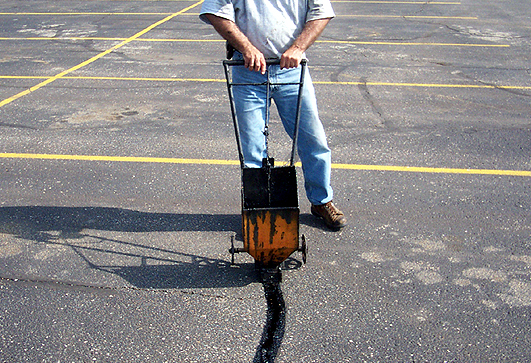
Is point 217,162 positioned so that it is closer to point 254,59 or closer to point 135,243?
point 135,243

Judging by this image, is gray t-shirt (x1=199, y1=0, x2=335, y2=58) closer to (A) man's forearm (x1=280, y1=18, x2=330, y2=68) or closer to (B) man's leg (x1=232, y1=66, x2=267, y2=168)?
(A) man's forearm (x1=280, y1=18, x2=330, y2=68)

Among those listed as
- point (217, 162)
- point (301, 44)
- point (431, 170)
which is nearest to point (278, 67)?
point (301, 44)

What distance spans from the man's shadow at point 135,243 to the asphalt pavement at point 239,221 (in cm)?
2

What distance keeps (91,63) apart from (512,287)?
7.70 meters

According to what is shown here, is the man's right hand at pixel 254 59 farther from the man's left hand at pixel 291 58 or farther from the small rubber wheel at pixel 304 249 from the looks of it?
the small rubber wheel at pixel 304 249

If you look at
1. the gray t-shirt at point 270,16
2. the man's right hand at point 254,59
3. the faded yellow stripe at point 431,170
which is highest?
the gray t-shirt at point 270,16

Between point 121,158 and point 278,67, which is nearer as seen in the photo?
point 278,67

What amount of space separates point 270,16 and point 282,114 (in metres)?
0.75

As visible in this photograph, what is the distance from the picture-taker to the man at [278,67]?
11.5ft

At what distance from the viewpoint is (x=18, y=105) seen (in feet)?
23.6

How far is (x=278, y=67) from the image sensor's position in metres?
3.79

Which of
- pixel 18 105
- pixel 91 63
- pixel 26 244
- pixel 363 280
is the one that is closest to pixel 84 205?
pixel 26 244

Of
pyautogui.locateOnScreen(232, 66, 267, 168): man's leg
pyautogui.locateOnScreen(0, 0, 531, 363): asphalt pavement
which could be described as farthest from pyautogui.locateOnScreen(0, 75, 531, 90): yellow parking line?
pyautogui.locateOnScreen(232, 66, 267, 168): man's leg


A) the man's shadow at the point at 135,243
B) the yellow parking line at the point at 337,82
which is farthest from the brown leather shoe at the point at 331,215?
the yellow parking line at the point at 337,82
